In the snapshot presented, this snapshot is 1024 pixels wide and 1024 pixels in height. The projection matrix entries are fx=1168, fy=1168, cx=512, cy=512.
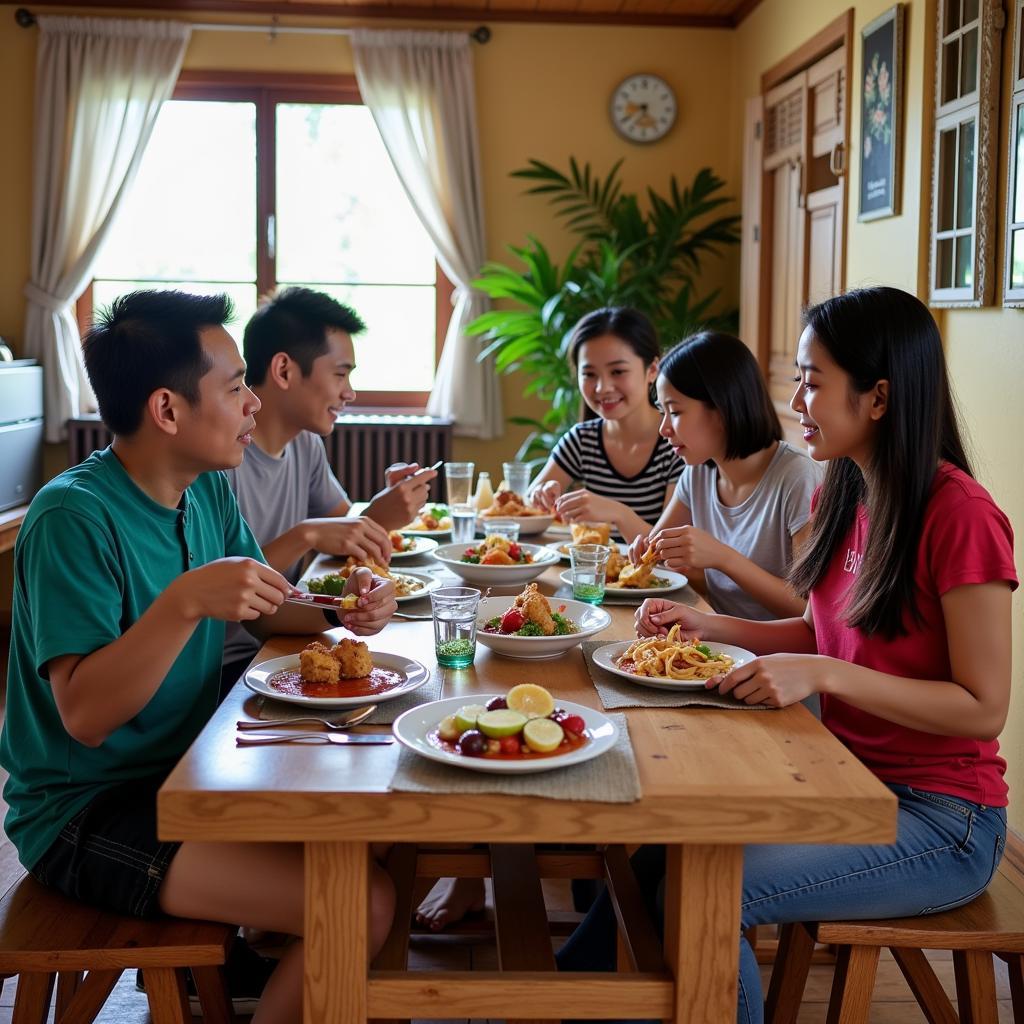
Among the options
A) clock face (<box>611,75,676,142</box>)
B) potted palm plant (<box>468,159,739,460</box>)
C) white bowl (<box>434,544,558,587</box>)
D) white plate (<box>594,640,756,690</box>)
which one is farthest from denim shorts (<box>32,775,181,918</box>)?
clock face (<box>611,75,676,142</box>)

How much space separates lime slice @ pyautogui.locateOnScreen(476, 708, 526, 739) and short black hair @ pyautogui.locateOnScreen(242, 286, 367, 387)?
1.51 meters

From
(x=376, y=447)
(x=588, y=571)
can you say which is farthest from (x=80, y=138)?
(x=588, y=571)

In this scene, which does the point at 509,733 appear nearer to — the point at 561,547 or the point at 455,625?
the point at 455,625

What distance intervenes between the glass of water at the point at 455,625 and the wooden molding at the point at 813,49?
293cm

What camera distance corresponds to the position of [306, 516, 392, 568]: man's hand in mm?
2203

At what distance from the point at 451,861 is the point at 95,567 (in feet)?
2.80

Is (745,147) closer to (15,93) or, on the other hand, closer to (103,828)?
(15,93)

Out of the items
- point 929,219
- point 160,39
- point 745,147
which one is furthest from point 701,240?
point 160,39

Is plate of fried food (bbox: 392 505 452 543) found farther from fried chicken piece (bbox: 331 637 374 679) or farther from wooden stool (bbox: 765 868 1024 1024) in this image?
wooden stool (bbox: 765 868 1024 1024)

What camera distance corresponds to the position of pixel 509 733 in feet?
4.27

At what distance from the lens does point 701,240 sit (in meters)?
5.32

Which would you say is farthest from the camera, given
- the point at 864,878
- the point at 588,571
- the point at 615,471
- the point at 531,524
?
the point at 615,471

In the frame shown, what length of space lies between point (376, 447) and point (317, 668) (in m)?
3.91

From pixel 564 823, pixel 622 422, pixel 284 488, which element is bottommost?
pixel 564 823
